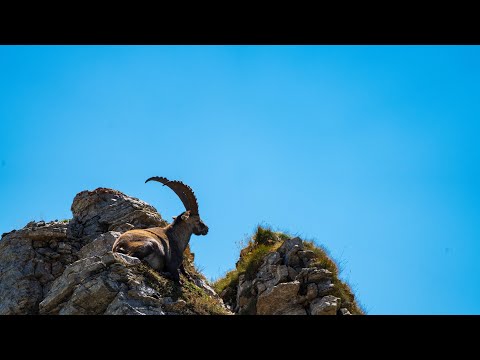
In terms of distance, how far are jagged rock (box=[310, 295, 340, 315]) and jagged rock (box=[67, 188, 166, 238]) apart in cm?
692

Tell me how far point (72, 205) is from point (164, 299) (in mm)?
9177

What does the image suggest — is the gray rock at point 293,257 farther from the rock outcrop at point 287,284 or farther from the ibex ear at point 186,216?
the ibex ear at point 186,216

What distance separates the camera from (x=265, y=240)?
20.3 meters

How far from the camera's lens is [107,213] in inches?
752

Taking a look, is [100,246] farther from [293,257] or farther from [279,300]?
[293,257]

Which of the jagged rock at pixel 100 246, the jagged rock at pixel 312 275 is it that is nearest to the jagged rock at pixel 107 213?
the jagged rock at pixel 100 246

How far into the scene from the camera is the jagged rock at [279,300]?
15273 mm

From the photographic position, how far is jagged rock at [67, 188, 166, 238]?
18500 mm

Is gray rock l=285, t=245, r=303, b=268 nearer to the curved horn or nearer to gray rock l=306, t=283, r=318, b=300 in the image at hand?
gray rock l=306, t=283, r=318, b=300
